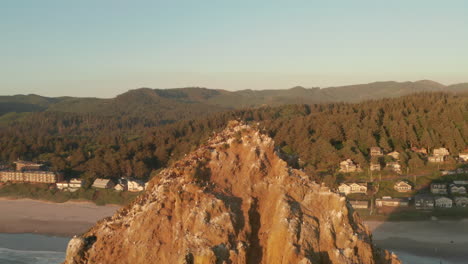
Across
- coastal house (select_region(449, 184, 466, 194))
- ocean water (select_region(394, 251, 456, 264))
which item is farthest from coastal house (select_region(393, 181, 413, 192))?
ocean water (select_region(394, 251, 456, 264))

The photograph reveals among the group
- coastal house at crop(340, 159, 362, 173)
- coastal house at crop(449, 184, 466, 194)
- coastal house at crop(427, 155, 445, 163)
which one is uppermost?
coastal house at crop(427, 155, 445, 163)

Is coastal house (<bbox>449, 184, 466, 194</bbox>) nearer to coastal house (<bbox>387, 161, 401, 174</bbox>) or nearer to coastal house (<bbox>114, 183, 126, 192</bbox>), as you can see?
coastal house (<bbox>387, 161, 401, 174</bbox>)

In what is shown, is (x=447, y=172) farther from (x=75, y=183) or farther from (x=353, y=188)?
(x=75, y=183)

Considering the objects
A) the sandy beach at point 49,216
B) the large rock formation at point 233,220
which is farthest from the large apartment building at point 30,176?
the large rock formation at point 233,220

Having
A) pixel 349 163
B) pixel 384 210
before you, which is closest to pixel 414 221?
pixel 384 210

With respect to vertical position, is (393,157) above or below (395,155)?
below

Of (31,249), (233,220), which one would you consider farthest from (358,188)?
→ (233,220)

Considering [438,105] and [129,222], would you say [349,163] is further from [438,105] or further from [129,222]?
[129,222]
